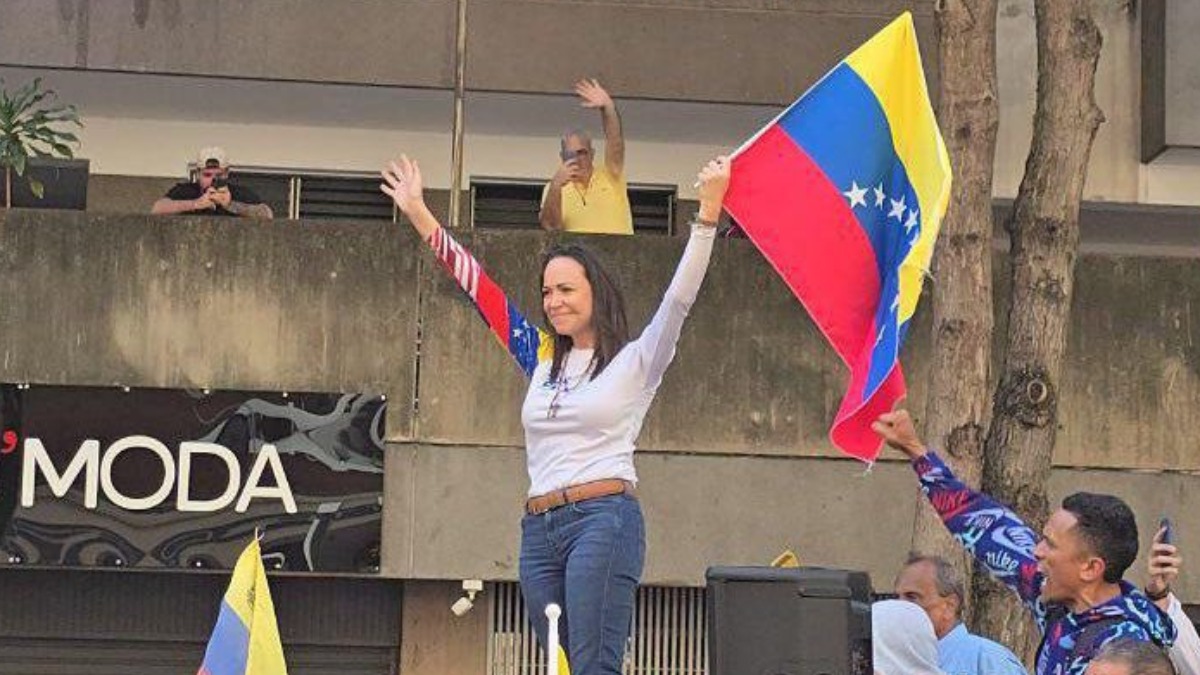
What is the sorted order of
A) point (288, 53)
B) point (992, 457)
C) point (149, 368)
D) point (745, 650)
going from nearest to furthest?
1. point (745, 650)
2. point (992, 457)
3. point (149, 368)
4. point (288, 53)

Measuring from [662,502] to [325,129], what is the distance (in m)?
4.29

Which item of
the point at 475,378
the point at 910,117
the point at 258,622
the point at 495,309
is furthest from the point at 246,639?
the point at 475,378

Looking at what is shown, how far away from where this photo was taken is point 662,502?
41.8ft

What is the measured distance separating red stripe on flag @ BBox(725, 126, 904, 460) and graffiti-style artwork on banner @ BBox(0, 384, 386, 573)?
5.56 m

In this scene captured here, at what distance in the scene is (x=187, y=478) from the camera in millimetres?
12469

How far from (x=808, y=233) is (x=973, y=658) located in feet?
5.50

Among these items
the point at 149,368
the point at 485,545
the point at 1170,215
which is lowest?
the point at 485,545

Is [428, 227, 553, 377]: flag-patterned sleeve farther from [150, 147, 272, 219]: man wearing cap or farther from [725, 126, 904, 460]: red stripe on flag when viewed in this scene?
[150, 147, 272, 219]: man wearing cap

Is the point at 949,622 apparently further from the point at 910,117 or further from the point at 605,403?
the point at 605,403

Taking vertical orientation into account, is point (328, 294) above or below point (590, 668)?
above

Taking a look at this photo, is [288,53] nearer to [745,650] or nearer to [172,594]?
[172,594]

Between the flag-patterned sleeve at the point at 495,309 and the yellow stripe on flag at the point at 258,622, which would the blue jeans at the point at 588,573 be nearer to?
the flag-patterned sleeve at the point at 495,309

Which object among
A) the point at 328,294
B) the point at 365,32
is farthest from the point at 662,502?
the point at 365,32

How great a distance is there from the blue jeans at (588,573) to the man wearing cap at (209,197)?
6.86m
